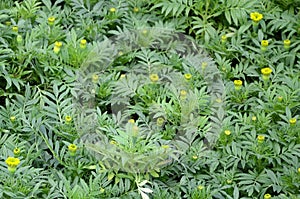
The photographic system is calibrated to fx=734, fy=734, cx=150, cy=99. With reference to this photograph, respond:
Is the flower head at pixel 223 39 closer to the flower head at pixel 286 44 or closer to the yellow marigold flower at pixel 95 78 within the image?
the flower head at pixel 286 44

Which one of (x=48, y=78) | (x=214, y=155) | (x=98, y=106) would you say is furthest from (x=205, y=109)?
(x=48, y=78)

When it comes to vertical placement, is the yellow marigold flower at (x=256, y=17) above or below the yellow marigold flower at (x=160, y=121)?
above

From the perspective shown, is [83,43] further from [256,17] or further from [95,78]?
[256,17]

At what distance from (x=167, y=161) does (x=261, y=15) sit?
1.16 meters

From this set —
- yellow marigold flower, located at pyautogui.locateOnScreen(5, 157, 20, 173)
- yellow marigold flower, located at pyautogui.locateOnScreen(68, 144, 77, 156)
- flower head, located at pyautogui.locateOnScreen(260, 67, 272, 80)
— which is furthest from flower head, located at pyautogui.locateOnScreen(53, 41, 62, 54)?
flower head, located at pyautogui.locateOnScreen(260, 67, 272, 80)

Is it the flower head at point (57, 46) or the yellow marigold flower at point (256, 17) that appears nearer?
the flower head at point (57, 46)

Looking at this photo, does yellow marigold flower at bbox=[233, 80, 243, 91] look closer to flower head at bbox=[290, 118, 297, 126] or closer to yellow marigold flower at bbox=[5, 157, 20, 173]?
flower head at bbox=[290, 118, 297, 126]

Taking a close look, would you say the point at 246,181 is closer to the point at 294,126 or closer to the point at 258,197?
the point at 258,197

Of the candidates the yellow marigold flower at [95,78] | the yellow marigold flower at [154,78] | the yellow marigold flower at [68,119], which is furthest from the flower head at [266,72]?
the yellow marigold flower at [68,119]

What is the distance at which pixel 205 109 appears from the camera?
3.60m

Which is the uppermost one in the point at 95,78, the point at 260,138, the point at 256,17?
the point at 256,17

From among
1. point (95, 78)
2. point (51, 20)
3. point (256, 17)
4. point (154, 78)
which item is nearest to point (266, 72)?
point (256, 17)

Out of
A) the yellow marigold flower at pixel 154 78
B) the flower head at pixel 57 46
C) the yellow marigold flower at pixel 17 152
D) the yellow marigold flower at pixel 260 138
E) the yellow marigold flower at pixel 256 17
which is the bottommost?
the yellow marigold flower at pixel 260 138

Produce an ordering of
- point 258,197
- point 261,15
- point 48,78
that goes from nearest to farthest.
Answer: point 258,197 < point 48,78 < point 261,15
